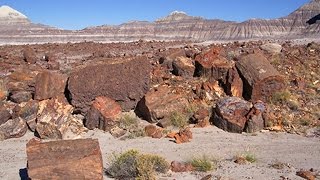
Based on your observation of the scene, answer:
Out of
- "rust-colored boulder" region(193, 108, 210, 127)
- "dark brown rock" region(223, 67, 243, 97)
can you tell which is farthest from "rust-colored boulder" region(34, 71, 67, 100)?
"dark brown rock" region(223, 67, 243, 97)

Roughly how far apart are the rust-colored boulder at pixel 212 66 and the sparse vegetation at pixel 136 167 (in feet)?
19.1

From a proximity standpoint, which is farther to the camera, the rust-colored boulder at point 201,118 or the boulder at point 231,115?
the rust-colored boulder at point 201,118

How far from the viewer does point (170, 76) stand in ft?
47.6

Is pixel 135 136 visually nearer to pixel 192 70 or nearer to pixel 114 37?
pixel 192 70

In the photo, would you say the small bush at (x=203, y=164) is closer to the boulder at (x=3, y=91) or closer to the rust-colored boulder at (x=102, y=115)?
the rust-colored boulder at (x=102, y=115)

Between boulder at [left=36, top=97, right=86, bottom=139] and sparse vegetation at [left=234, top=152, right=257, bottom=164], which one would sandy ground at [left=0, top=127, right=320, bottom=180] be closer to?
sparse vegetation at [left=234, top=152, right=257, bottom=164]

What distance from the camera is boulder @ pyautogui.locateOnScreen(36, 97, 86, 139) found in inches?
418

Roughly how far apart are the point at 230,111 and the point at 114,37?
80.6 metres

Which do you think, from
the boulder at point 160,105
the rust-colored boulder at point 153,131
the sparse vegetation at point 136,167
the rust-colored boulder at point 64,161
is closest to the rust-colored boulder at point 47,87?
the boulder at point 160,105

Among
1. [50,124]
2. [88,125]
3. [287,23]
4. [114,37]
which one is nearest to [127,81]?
[88,125]

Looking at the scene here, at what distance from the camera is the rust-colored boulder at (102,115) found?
11.2 meters

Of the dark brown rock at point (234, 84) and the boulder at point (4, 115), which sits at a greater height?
the dark brown rock at point (234, 84)

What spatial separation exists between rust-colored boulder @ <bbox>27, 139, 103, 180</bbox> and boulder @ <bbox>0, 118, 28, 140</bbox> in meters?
3.74

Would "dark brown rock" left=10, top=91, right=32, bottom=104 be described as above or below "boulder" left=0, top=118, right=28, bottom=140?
above
